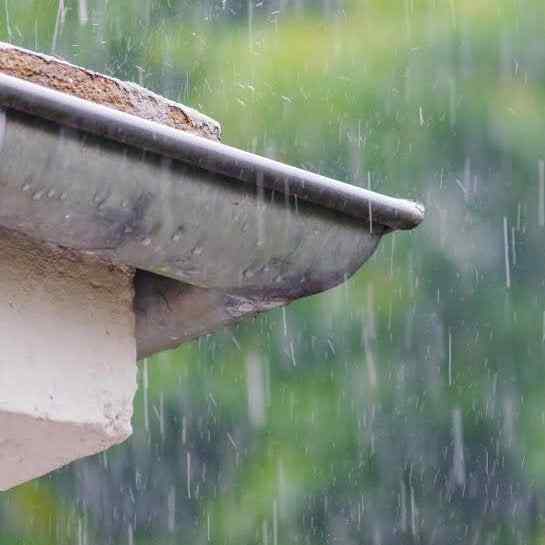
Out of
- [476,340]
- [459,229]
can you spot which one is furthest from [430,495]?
[459,229]

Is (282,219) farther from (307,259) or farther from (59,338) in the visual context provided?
(59,338)

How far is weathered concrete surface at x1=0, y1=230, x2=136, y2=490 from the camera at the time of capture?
5.28 feet

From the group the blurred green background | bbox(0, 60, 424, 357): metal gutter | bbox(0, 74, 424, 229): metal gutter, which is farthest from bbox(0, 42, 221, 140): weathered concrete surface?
the blurred green background

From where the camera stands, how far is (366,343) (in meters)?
5.52

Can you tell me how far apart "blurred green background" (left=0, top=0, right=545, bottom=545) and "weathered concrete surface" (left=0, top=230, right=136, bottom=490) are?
3.70 meters

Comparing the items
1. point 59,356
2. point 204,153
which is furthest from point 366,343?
point 204,153

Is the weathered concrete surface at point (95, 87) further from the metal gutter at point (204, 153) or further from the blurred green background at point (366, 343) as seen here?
the blurred green background at point (366, 343)

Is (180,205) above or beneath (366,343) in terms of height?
beneath

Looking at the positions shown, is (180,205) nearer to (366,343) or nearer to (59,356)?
(59,356)

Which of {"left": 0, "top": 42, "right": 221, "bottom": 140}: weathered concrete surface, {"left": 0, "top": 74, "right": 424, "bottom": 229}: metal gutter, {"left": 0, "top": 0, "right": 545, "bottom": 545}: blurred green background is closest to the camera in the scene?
{"left": 0, "top": 74, "right": 424, "bottom": 229}: metal gutter

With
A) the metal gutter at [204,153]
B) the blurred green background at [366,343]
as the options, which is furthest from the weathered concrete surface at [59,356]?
the blurred green background at [366,343]

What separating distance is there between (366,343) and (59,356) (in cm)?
392

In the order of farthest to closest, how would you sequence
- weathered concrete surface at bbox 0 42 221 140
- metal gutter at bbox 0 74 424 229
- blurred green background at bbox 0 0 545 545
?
blurred green background at bbox 0 0 545 545 < weathered concrete surface at bbox 0 42 221 140 < metal gutter at bbox 0 74 424 229

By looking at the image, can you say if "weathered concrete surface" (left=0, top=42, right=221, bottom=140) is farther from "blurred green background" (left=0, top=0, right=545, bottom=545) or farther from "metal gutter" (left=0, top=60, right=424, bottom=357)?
"blurred green background" (left=0, top=0, right=545, bottom=545)
